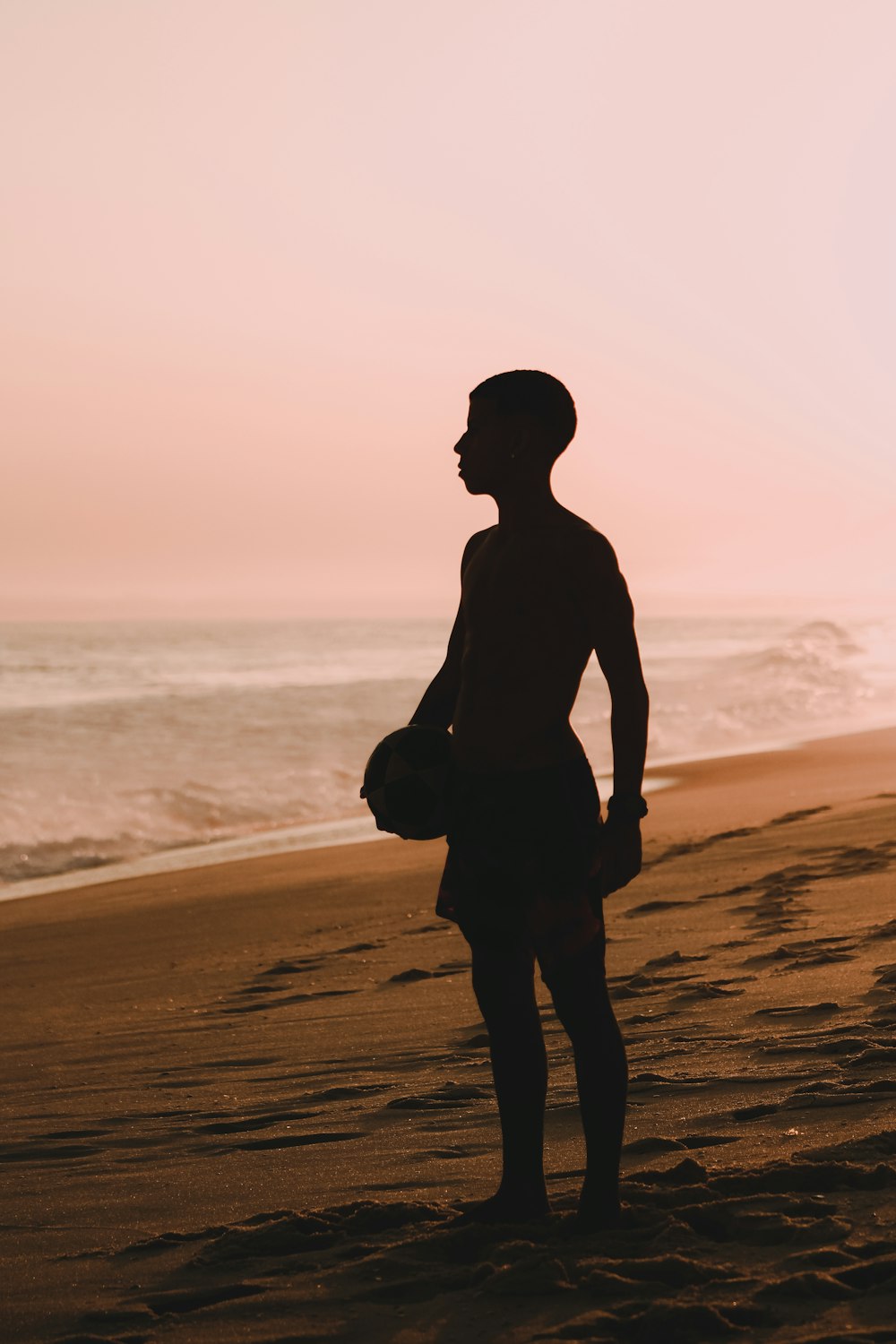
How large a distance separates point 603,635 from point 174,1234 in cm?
159

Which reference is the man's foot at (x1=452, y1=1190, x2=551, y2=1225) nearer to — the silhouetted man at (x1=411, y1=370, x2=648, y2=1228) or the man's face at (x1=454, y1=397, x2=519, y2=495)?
the silhouetted man at (x1=411, y1=370, x2=648, y2=1228)

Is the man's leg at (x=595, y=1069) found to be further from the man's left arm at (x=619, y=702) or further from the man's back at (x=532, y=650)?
the man's back at (x=532, y=650)

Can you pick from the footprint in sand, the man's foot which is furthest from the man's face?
the footprint in sand

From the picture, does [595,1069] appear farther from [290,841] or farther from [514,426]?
[290,841]

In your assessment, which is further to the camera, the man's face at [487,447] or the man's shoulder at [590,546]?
the man's face at [487,447]

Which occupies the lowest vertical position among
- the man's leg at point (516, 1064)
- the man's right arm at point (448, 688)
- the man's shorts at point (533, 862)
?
the man's leg at point (516, 1064)

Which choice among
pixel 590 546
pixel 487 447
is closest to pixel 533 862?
pixel 590 546

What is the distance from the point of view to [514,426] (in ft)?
10.0

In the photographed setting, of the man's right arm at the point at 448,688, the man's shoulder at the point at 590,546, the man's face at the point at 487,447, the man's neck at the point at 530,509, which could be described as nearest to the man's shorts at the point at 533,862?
the man's right arm at the point at 448,688

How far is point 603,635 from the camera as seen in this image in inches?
115

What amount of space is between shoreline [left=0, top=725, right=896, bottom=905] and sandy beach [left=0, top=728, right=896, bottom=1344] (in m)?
3.46

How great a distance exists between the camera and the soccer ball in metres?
3.03

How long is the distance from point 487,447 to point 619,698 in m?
A: 0.63

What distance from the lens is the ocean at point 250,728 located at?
14055mm
